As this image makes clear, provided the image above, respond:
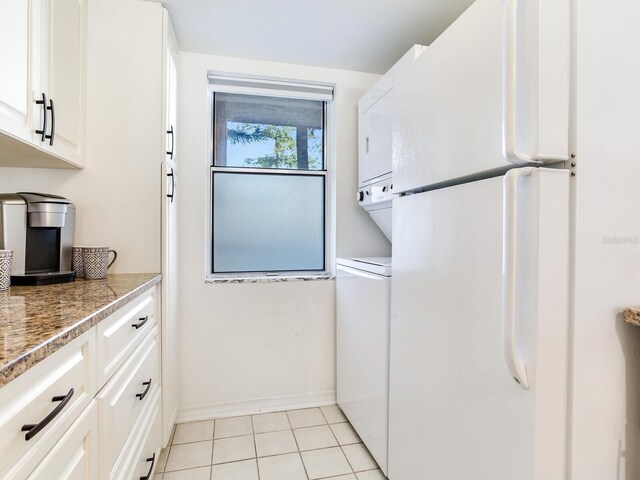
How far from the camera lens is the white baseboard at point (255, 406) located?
2213 mm

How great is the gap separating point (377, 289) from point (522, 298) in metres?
0.89

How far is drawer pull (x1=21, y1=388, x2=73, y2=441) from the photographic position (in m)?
0.62

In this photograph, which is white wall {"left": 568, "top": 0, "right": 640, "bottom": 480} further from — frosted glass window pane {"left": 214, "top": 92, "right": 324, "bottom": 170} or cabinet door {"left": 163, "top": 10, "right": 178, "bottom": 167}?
frosted glass window pane {"left": 214, "top": 92, "right": 324, "bottom": 170}

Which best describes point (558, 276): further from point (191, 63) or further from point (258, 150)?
point (191, 63)

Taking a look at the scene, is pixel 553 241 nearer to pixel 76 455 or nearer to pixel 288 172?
pixel 76 455

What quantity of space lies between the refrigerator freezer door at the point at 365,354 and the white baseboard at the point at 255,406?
0.15m

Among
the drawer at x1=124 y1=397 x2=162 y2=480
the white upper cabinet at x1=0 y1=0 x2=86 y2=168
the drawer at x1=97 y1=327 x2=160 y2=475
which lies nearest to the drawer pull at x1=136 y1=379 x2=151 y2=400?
the drawer at x1=97 y1=327 x2=160 y2=475

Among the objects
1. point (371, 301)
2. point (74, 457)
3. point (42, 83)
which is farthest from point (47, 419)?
point (371, 301)

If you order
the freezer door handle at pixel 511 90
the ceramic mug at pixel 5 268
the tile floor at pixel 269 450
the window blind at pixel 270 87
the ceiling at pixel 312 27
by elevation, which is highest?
the ceiling at pixel 312 27

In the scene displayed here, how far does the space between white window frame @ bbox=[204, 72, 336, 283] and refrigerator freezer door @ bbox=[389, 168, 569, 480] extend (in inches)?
40.5

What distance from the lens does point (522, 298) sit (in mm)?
877

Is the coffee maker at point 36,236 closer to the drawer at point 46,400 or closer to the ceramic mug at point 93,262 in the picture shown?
the ceramic mug at point 93,262

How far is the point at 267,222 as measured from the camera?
251 cm

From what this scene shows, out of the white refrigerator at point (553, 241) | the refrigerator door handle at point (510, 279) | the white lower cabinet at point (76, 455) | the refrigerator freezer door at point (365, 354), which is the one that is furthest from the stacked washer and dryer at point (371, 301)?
the white lower cabinet at point (76, 455)
